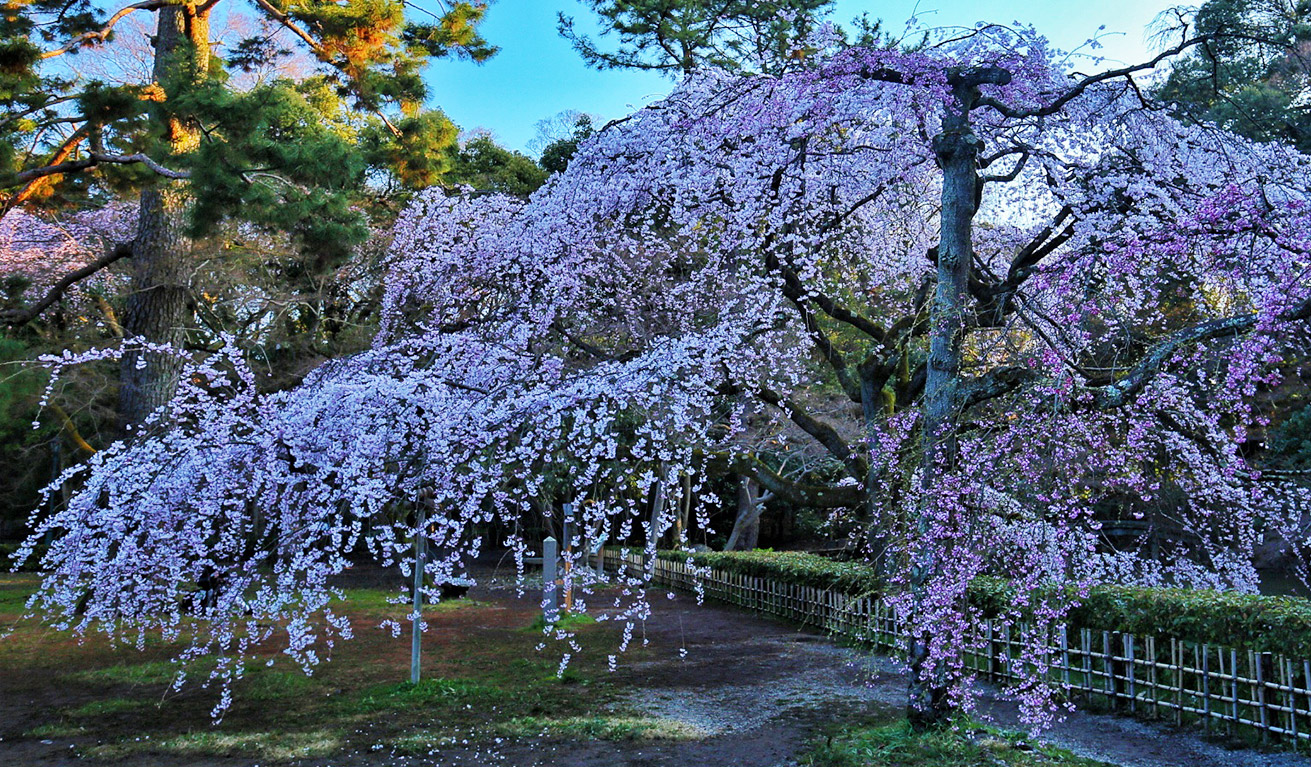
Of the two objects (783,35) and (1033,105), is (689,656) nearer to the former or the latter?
(1033,105)

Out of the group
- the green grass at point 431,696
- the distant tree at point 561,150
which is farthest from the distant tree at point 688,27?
the green grass at point 431,696

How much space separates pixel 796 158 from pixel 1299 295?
4446mm

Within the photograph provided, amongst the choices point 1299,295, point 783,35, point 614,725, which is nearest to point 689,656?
point 614,725

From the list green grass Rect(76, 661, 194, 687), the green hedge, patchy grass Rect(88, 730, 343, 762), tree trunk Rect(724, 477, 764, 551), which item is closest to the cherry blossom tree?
the green hedge

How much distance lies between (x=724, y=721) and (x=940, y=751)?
76.8 inches

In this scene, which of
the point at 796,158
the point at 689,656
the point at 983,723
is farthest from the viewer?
the point at 689,656

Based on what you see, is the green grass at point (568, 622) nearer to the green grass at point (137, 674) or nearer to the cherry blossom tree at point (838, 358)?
the cherry blossom tree at point (838, 358)

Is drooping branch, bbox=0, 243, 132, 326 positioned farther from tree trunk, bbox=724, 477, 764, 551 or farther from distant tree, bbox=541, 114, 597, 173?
tree trunk, bbox=724, 477, 764, 551

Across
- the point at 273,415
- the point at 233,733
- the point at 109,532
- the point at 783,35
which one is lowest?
the point at 233,733

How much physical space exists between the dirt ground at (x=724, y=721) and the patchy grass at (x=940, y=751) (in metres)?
0.31

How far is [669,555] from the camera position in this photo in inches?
722

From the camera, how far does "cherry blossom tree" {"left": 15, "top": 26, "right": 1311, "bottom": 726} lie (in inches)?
209

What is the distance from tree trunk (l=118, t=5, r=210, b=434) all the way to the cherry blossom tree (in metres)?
0.69

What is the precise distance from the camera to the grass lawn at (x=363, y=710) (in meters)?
6.14
